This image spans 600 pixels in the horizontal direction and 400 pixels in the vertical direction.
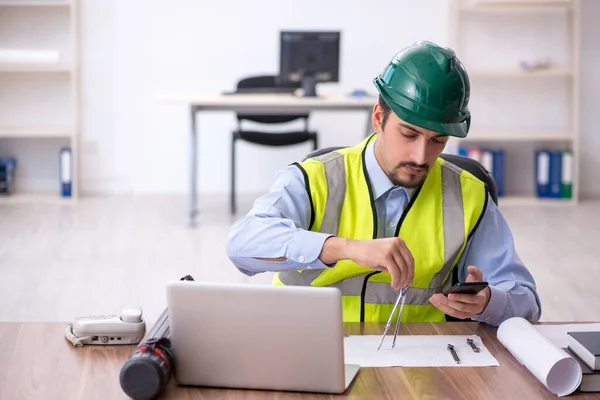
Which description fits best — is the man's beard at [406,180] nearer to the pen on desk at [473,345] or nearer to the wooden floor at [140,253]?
the pen on desk at [473,345]

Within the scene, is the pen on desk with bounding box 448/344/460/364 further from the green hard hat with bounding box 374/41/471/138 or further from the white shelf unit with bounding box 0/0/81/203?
the white shelf unit with bounding box 0/0/81/203

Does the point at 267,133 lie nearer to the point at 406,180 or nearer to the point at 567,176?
the point at 567,176

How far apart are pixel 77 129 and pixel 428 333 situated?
5.06 meters

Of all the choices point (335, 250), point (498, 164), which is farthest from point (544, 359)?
point (498, 164)

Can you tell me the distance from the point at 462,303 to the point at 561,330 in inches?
7.9

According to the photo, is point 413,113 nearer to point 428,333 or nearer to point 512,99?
point 428,333

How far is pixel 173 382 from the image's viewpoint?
5.24ft

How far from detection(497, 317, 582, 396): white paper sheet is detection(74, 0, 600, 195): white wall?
5134 millimetres

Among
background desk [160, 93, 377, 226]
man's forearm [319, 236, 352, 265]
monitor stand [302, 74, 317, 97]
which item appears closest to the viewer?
man's forearm [319, 236, 352, 265]

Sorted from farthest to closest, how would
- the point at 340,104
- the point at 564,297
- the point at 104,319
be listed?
the point at 340,104, the point at 564,297, the point at 104,319

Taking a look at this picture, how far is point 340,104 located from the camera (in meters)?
5.77

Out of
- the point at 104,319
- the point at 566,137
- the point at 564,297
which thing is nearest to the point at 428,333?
the point at 104,319

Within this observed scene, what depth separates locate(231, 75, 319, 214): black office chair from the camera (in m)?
6.03

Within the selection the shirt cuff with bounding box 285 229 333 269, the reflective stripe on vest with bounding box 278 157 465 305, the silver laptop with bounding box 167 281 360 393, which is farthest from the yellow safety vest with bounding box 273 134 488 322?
the silver laptop with bounding box 167 281 360 393
